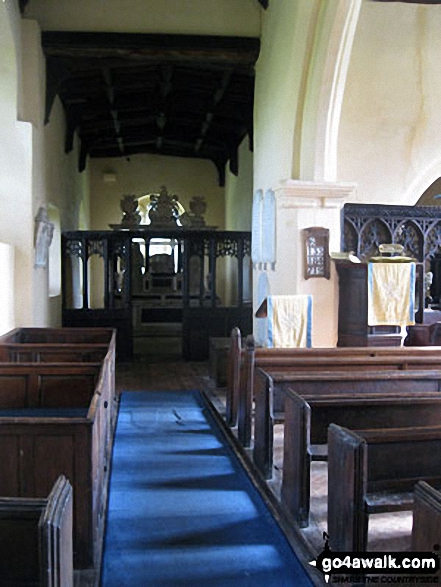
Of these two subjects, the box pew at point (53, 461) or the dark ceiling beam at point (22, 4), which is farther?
the dark ceiling beam at point (22, 4)

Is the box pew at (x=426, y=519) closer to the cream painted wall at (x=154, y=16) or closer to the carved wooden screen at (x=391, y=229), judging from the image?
the carved wooden screen at (x=391, y=229)

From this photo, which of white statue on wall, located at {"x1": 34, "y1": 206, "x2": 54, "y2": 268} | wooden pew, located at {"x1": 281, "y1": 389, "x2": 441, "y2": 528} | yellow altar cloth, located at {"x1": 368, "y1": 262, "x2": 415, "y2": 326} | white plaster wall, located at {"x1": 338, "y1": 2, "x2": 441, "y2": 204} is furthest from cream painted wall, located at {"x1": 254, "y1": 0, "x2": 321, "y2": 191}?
wooden pew, located at {"x1": 281, "y1": 389, "x2": 441, "y2": 528}

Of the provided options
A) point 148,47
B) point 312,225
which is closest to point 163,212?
point 148,47

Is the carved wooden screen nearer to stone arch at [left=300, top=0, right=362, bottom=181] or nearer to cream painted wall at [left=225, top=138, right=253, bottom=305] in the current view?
stone arch at [left=300, top=0, right=362, bottom=181]

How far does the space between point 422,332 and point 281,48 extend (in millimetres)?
3578

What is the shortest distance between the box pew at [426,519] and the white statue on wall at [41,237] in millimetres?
5851

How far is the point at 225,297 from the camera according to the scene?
44.5ft

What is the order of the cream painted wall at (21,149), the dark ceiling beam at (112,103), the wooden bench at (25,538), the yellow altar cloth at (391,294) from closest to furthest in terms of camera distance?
the wooden bench at (25,538)
the yellow altar cloth at (391,294)
the cream painted wall at (21,149)
the dark ceiling beam at (112,103)

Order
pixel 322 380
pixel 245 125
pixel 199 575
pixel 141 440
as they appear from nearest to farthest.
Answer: pixel 199 575 < pixel 322 380 < pixel 141 440 < pixel 245 125

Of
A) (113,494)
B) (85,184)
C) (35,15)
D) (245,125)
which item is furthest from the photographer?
(85,184)

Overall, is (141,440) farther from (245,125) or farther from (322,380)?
(245,125)

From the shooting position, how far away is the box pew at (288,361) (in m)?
4.43

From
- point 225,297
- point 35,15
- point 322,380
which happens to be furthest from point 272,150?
point 225,297

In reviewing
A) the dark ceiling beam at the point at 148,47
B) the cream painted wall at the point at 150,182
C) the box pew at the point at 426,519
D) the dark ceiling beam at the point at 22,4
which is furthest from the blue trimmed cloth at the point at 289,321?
the cream painted wall at the point at 150,182
